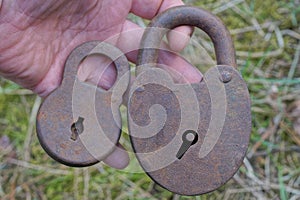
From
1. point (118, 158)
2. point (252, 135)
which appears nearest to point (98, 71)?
point (118, 158)

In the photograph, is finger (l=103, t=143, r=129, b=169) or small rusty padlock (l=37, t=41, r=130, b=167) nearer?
small rusty padlock (l=37, t=41, r=130, b=167)

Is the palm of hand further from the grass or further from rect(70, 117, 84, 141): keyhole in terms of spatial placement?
the grass

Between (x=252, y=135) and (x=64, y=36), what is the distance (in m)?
0.85

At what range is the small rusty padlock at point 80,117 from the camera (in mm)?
1638

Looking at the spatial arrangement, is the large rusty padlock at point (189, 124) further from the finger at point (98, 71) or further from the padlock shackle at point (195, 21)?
the finger at point (98, 71)

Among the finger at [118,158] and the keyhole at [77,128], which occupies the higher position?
the keyhole at [77,128]

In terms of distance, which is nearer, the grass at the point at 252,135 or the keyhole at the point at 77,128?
the keyhole at the point at 77,128

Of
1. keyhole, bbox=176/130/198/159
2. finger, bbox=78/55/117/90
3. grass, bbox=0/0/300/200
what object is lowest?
grass, bbox=0/0/300/200

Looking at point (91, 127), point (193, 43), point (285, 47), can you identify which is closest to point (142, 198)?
point (91, 127)

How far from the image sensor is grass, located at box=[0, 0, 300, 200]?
2145mm

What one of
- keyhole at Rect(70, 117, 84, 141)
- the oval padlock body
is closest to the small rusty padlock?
keyhole at Rect(70, 117, 84, 141)

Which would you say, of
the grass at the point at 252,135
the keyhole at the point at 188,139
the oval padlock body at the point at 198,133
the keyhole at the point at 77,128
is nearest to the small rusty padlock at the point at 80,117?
the keyhole at the point at 77,128

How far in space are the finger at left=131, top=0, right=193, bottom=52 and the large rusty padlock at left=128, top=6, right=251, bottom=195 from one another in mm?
120

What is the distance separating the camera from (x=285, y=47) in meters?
2.34
